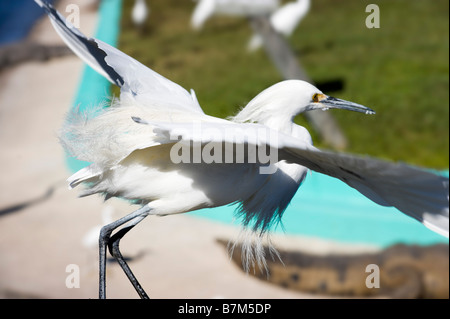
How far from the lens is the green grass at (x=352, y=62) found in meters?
4.88

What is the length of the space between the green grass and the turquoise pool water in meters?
0.80

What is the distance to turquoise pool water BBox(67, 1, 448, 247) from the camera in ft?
11.8

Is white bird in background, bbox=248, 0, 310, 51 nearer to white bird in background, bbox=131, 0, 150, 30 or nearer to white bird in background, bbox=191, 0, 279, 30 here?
white bird in background, bbox=191, 0, 279, 30

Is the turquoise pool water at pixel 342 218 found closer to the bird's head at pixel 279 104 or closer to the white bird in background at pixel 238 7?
the white bird in background at pixel 238 7

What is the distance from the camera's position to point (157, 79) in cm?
194

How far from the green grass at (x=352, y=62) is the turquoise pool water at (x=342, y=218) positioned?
80cm

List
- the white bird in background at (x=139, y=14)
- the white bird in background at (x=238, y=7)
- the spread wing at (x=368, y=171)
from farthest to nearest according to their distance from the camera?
the white bird in background at (x=139, y=14)
the white bird in background at (x=238, y=7)
the spread wing at (x=368, y=171)

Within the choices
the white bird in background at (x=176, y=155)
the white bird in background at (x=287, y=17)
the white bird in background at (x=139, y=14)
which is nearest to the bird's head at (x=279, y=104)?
the white bird in background at (x=176, y=155)

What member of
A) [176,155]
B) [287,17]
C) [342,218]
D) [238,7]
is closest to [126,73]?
[176,155]

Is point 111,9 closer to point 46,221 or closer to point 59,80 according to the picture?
point 59,80

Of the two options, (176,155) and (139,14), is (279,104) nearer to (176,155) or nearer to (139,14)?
(176,155)

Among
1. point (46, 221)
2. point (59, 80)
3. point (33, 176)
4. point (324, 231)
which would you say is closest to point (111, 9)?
point (59, 80)

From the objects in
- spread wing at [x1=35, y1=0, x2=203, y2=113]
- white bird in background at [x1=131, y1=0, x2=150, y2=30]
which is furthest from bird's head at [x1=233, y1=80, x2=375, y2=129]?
white bird in background at [x1=131, y1=0, x2=150, y2=30]

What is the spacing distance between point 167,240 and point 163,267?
0.32 meters
